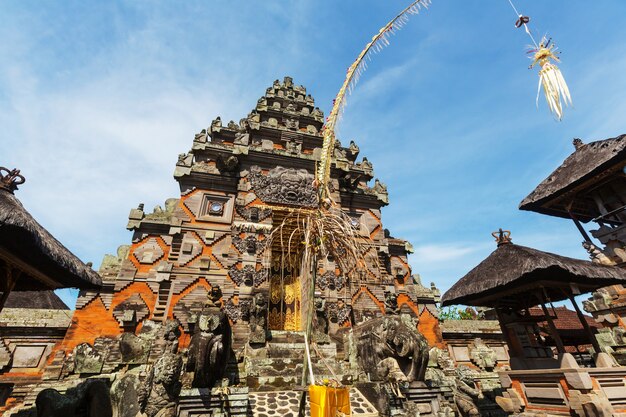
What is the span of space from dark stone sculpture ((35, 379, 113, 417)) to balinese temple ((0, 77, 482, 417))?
23 mm

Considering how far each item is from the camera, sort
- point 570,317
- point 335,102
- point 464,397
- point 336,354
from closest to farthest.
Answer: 1. point 335,102
2. point 464,397
3. point 336,354
4. point 570,317

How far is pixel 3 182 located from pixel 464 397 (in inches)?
457

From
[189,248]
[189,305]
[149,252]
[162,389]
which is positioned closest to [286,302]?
[189,305]

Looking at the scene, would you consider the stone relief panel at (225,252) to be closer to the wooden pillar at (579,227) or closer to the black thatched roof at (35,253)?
the black thatched roof at (35,253)

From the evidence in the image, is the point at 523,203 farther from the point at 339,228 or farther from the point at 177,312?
the point at 177,312

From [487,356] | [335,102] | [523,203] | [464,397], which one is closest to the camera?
[335,102]

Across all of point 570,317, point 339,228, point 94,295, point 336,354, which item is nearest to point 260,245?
point 336,354

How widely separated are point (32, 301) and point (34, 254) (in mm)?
13292

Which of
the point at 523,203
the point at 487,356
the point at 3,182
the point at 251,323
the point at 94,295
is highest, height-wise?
the point at 523,203

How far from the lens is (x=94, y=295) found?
10461 millimetres

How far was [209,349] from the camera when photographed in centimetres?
610

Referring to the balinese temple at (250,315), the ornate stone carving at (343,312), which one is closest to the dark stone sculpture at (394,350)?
the balinese temple at (250,315)

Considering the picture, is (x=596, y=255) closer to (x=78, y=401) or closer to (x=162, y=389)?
(x=162, y=389)

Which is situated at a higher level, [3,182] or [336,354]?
[3,182]
